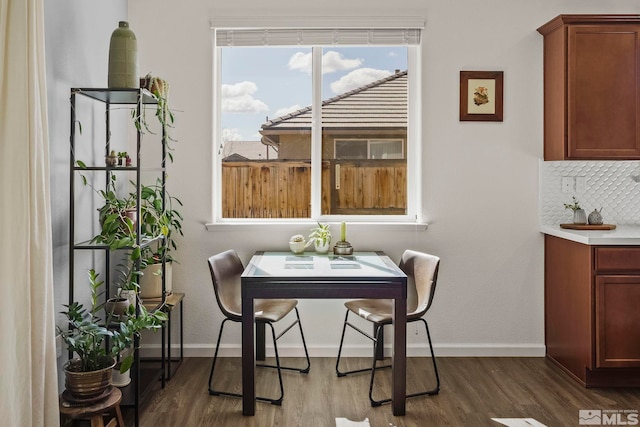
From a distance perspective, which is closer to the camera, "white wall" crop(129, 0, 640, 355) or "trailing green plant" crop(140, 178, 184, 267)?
"trailing green plant" crop(140, 178, 184, 267)

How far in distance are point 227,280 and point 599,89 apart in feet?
8.60

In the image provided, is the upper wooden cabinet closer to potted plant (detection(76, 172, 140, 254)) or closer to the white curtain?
potted plant (detection(76, 172, 140, 254))

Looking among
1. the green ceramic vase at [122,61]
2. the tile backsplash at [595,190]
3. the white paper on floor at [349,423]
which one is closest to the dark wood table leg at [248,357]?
the white paper on floor at [349,423]

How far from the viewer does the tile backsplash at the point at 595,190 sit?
12.8 ft

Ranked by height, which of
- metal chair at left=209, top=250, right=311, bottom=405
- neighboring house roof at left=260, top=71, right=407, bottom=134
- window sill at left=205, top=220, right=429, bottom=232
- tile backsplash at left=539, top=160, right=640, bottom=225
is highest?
neighboring house roof at left=260, top=71, right=407, bottom=134

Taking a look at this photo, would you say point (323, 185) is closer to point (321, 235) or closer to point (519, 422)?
point (321, 235)

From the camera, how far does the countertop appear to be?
3207mm

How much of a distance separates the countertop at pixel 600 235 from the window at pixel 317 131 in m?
0.93

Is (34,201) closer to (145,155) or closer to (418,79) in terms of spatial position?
(145,155)

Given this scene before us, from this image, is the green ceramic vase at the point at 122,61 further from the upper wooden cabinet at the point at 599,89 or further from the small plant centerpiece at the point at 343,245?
the upper wooden cabinet at the point at 599,89

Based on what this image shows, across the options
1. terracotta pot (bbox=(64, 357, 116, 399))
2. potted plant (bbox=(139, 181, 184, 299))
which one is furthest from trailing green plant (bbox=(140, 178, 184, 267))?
terracotta pot (bbox=(64, 357, 116, 399))

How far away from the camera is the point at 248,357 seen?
2.90 m

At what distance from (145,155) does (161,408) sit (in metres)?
1.72

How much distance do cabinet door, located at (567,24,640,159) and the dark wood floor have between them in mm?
1442
